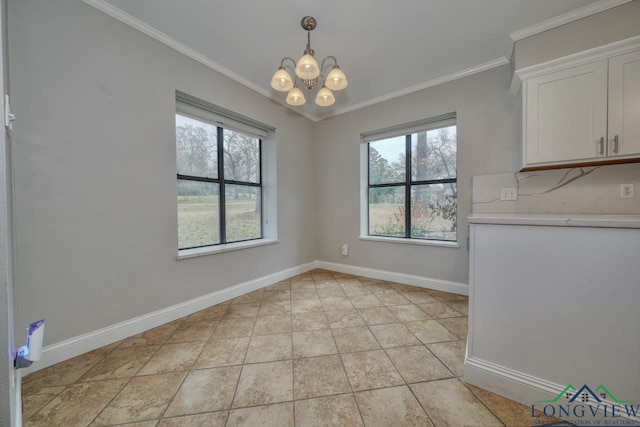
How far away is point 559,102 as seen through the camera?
6.29 ft

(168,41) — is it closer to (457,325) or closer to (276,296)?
(276,296)

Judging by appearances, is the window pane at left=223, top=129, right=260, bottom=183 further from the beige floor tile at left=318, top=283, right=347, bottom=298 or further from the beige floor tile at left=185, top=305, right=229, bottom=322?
the beige floor tile at left=318, top=283, right=347, bottom=298

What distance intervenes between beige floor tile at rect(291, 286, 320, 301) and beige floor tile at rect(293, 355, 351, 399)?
3.58 feet

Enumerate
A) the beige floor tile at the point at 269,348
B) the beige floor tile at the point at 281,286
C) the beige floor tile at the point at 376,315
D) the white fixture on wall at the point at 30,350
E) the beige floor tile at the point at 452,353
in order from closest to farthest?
1. the white fixture on wall at the point at 30,350
2. the beige floor tile at the point at 452,353
3. the beige floor tile at the point at 269,348
4. the beige floor tile at the point at 376,315
5. the beige floor tile at the point at 281,286

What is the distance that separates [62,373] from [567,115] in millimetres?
4140

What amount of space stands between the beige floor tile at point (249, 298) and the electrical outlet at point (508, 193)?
2.83m

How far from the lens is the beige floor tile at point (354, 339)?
1.79 meters

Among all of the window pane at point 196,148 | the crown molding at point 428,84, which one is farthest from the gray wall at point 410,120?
the window pane at point 196,148

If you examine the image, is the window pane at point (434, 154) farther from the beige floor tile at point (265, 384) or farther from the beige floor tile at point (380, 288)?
the beige floor tile at point (265, 384)

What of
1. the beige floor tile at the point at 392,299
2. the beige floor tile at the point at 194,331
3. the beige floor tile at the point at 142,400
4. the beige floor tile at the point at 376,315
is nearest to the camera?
the beige floor tile at the point at 142,400

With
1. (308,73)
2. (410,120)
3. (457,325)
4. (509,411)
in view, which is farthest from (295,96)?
(509,411)

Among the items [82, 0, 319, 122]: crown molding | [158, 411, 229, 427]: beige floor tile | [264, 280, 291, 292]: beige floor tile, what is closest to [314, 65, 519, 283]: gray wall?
[264, 280, 291, 292]: beige floor tile

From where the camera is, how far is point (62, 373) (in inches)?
60.2

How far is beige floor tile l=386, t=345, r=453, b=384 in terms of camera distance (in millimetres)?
1494
